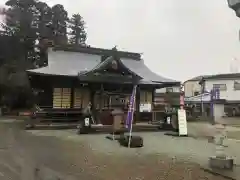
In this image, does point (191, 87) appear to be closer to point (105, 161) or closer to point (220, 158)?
point (105, 161)

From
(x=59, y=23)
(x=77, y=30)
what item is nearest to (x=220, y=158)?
(x=59, y=23)

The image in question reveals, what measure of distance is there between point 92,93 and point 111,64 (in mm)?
3179

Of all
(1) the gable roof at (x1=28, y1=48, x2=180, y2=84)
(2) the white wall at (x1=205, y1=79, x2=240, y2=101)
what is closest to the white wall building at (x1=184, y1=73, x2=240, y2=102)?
(2) the white wall at (x1=205, y1=79, x2=240, y2=101)

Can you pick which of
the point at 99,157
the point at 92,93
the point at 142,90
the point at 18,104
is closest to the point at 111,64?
the point at 92,93

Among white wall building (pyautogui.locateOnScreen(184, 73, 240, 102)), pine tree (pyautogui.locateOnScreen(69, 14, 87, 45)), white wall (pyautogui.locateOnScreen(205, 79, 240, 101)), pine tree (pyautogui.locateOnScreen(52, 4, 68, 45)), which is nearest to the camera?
white wall building (pyautogui.locateOnScreen(184, 73, 240, 102))

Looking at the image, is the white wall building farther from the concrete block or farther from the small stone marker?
the concrete block

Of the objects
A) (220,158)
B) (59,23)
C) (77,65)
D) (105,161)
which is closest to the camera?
(220,158)

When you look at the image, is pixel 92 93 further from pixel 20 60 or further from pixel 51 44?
pixel 20 60

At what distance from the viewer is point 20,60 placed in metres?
42.2

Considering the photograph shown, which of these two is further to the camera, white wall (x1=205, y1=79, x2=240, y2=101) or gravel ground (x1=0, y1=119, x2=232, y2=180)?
white wall (x1=205, y1=79, x2=240, y2=101)

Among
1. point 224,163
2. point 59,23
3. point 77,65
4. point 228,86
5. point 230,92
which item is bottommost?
point 224,163

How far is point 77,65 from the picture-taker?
2844cm

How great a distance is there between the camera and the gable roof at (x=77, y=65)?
25.5 metres

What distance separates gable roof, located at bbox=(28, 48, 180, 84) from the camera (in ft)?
83.6
